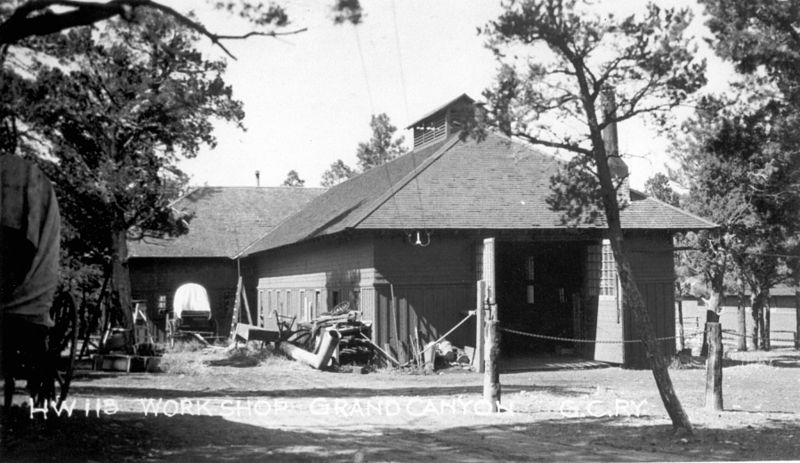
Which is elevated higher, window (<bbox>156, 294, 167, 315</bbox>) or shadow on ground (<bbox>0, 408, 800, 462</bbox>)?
window (<bbox>156, 294, 167, 315</bbox>)

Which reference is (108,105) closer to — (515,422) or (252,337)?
(252,337)

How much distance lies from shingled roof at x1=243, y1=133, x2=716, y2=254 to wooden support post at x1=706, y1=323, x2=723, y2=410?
7.15m

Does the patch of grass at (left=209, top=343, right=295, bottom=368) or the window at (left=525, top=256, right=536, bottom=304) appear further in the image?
the window at (left=525, top=256, right=536, bottom=304)

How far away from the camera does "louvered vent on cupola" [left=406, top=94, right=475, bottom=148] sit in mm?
26109

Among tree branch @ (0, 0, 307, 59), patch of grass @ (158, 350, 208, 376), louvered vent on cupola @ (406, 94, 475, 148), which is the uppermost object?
louvered vent on cupola @ (406, 94, 475, 148)

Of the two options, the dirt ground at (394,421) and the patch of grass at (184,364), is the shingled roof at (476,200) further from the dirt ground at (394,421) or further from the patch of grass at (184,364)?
the patch of grass at (184,364)

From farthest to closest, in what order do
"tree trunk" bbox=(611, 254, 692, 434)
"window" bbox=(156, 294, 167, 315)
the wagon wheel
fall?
"window" bbox=(156, 294, 167, 315) → "tree trunk" bbox=(611, 254, 692, 434) → the wagon wheel

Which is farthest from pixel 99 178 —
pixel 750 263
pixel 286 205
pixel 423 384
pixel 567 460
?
pixel 750 263

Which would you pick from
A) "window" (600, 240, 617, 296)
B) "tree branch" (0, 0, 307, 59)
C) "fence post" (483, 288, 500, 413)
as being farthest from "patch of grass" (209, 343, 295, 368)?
"tree branch" (0, 0, 307, 59)

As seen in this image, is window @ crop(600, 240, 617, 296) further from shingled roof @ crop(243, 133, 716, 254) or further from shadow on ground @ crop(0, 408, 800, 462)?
shadow on ground @ crop(0, 408, 800, 462)

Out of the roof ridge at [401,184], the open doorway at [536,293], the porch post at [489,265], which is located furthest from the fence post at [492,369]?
the open doorway at [536,293]

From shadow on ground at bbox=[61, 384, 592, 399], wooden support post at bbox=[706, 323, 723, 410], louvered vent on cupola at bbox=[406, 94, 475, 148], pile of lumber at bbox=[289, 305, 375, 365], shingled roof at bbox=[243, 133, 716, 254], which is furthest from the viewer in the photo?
louvered vent on cupola at bbox=[406, 94, 475, 148]

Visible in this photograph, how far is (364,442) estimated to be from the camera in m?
9.38

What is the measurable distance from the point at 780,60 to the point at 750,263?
15775 millimetres
